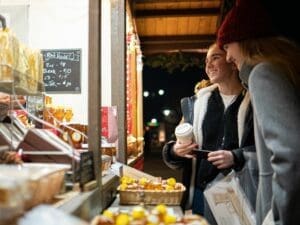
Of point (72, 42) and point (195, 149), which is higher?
point (72, 42)

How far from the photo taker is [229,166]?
2.71m

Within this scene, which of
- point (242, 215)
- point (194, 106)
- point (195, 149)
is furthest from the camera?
point (194, 106)

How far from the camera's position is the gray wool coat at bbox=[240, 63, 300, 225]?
183 centimetres

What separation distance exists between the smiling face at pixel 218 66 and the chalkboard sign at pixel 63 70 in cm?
172

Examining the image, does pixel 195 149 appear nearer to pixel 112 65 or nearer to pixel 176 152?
pixel 176 152

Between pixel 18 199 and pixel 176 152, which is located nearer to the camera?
pixel 18 199

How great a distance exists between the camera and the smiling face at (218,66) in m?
2.95

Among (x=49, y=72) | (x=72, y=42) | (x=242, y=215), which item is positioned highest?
(x=72, y=42)

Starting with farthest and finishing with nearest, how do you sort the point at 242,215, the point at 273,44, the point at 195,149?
the point at 195,149 < the point at 242,215 < the point at 273,44

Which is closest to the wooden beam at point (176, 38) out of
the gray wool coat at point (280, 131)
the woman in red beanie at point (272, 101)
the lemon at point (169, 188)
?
the woman in red beanie at point (272, 101)

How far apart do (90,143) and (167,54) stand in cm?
600

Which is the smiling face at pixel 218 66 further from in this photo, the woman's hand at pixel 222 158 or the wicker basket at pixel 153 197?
the wicker basket at pixel 153 197

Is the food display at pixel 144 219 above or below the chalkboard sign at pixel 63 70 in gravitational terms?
below

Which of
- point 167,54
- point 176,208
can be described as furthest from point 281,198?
point 167,54
